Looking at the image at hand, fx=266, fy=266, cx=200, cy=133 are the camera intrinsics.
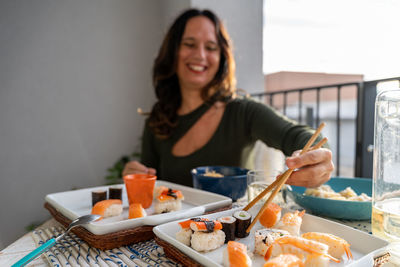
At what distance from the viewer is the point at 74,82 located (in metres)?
2.77

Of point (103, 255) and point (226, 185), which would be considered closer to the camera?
point (103, 255)

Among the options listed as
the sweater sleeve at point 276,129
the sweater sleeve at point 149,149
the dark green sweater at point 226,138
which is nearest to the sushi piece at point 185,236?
the sweater sleeve at point 276,129

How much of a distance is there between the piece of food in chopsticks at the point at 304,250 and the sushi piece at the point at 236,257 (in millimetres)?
61

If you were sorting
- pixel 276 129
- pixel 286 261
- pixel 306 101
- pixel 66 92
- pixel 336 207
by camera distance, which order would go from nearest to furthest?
pixel 286 261 < pixel 336 207 < pixel 276 129 < pixel 66 92 < pixel 306 101

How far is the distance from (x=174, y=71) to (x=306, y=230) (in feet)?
4.98

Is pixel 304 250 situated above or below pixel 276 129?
below

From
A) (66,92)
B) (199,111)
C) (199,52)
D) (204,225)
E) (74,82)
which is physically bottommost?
(204,225)

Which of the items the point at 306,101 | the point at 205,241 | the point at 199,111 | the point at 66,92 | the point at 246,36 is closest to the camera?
→ the point at 205,241

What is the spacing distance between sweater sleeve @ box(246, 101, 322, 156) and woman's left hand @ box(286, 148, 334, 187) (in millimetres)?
295

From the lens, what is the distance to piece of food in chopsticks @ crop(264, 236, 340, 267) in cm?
48

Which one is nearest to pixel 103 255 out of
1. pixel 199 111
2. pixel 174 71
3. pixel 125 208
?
pixel 125 208

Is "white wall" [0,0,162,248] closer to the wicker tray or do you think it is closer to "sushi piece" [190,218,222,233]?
the wicker tray

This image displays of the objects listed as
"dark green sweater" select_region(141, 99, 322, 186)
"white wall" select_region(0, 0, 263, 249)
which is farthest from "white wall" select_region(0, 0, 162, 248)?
"dark green sweater" select_region(141, 99, 322, 186)

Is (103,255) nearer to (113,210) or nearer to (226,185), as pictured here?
(113,210)
